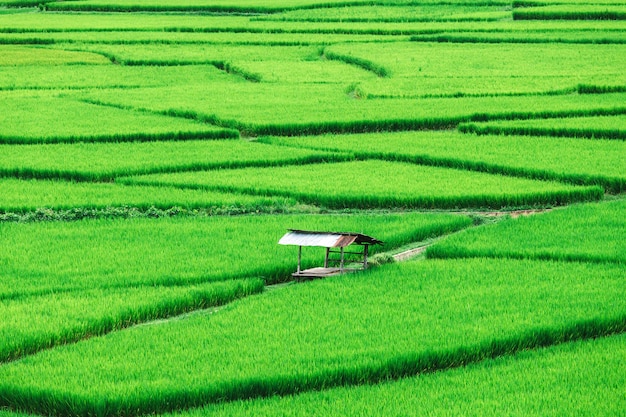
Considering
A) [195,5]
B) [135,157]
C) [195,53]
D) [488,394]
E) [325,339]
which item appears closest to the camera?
[488,394]

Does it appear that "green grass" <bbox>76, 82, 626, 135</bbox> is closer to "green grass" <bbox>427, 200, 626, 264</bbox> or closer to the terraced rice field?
the terraced rice field

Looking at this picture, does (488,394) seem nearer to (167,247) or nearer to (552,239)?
(552,239)

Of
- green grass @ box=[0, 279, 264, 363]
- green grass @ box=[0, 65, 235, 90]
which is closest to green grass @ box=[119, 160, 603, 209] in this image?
green grass @ box=[0, 279, 264, 363]

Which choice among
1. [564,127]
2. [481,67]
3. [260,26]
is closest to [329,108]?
[564,127]

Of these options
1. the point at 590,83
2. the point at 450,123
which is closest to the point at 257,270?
the point at 450,123

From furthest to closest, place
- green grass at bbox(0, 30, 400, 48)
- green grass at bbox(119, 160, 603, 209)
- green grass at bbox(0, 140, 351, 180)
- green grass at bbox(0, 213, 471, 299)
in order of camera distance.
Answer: green grass at bbox(0, 30, 400, 48) → green grass at bbox(0, 140, 351, 180) → green grass at bbox(119, 160, 603, 209) → green grass at bbox(0, 213, 471, 299)

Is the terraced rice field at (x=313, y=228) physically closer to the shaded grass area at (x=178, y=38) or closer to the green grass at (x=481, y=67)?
the green grass at (x=481, y=67)

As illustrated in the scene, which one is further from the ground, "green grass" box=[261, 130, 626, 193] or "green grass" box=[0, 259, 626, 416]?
"green grass" box=[261, 130, 626, 193]
